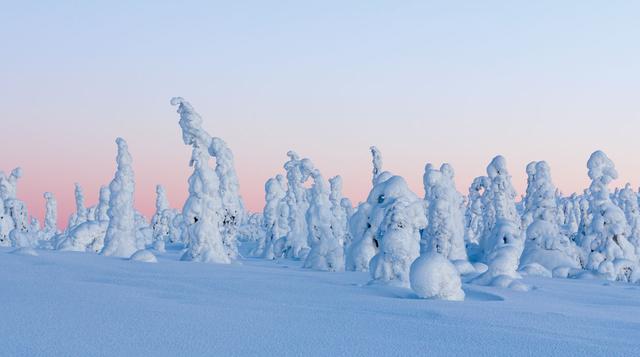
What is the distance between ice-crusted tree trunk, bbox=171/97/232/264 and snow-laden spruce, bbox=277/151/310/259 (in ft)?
49.8

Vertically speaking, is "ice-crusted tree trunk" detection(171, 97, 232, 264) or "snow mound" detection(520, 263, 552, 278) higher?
"ice-crusted tree trunk" detection(171, 97, 232, 264)

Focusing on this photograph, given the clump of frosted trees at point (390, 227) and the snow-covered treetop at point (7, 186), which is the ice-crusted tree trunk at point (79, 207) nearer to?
the clump of frosted trees at point (390, 227)

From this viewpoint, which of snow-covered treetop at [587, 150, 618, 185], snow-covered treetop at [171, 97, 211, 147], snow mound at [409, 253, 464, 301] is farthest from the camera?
snow-covered treetop at [587, 150, 618, 185]

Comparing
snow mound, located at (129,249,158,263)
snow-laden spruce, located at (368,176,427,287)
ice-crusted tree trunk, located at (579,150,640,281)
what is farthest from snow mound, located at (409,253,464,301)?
ice-crusted tree trunk, located at (579,150,640,281)

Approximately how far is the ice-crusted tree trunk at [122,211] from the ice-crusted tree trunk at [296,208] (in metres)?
12.2

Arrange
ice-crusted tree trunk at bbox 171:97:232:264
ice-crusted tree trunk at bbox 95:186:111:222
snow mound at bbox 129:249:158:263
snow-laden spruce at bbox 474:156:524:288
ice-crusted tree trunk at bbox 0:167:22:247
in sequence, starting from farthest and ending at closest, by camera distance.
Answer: ice-crusted tree trunk at bbox 95:186:111:222, ice-crusted tree trunk at bbox 0:167:22:247, snow-laden spruce at bbox 474:156:524:288, ice-crusted tree trunk at bbox 171:97:232:264, snow mound at bbox 129:249:158:263

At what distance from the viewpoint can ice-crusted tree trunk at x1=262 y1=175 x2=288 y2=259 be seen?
49.4 meters

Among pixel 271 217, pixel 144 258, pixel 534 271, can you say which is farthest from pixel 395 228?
pixel 271 217

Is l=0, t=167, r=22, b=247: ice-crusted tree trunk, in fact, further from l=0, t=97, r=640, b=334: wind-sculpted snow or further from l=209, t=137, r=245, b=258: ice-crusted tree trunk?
l=209, t=137, r=245, b=258: ice-crusted tree trunk

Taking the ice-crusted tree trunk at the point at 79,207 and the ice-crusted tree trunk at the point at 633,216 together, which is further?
the ice-crusted tree trunk at the point at 79,207

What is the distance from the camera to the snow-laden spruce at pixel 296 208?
43688 millimetres

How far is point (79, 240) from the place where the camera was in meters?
34.3

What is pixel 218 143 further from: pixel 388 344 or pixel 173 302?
pixel 388 344

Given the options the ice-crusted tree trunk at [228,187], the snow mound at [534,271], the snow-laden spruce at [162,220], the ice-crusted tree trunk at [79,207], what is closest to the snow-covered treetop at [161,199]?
the snow-laden spruce at [162,220]
